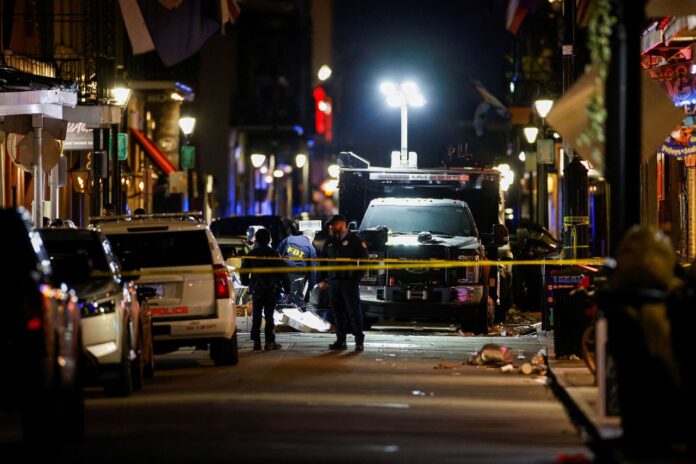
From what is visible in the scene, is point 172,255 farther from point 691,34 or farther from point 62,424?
point 691,34

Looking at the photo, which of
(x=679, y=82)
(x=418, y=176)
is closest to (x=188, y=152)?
(x=418, y=176)

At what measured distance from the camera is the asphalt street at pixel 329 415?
11219 millimetres

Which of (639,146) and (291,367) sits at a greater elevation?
(639,146)

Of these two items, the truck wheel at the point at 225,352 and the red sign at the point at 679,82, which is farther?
the red sign at the point at 679,82

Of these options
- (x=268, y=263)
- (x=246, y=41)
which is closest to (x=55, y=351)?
(x=268, y=263)

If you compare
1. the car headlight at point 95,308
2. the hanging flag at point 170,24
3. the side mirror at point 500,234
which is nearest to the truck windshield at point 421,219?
the side mirror at point 500,234

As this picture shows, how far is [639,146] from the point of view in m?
11.9

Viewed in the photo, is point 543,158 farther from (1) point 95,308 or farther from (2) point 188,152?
(1) point 95,308

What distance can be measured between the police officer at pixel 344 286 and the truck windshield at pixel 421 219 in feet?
12.5

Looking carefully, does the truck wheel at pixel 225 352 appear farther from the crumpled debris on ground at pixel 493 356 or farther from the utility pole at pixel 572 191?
the utility pole at pixel 572 191

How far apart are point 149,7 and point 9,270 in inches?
712

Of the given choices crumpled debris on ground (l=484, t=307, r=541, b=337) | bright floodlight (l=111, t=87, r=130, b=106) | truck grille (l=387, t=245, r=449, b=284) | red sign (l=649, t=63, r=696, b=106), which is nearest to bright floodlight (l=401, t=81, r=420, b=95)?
crumpled debris on ground (l=484, t=307, r=541, b=337)

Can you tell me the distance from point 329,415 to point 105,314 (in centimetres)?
241

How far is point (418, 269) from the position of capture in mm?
24250
